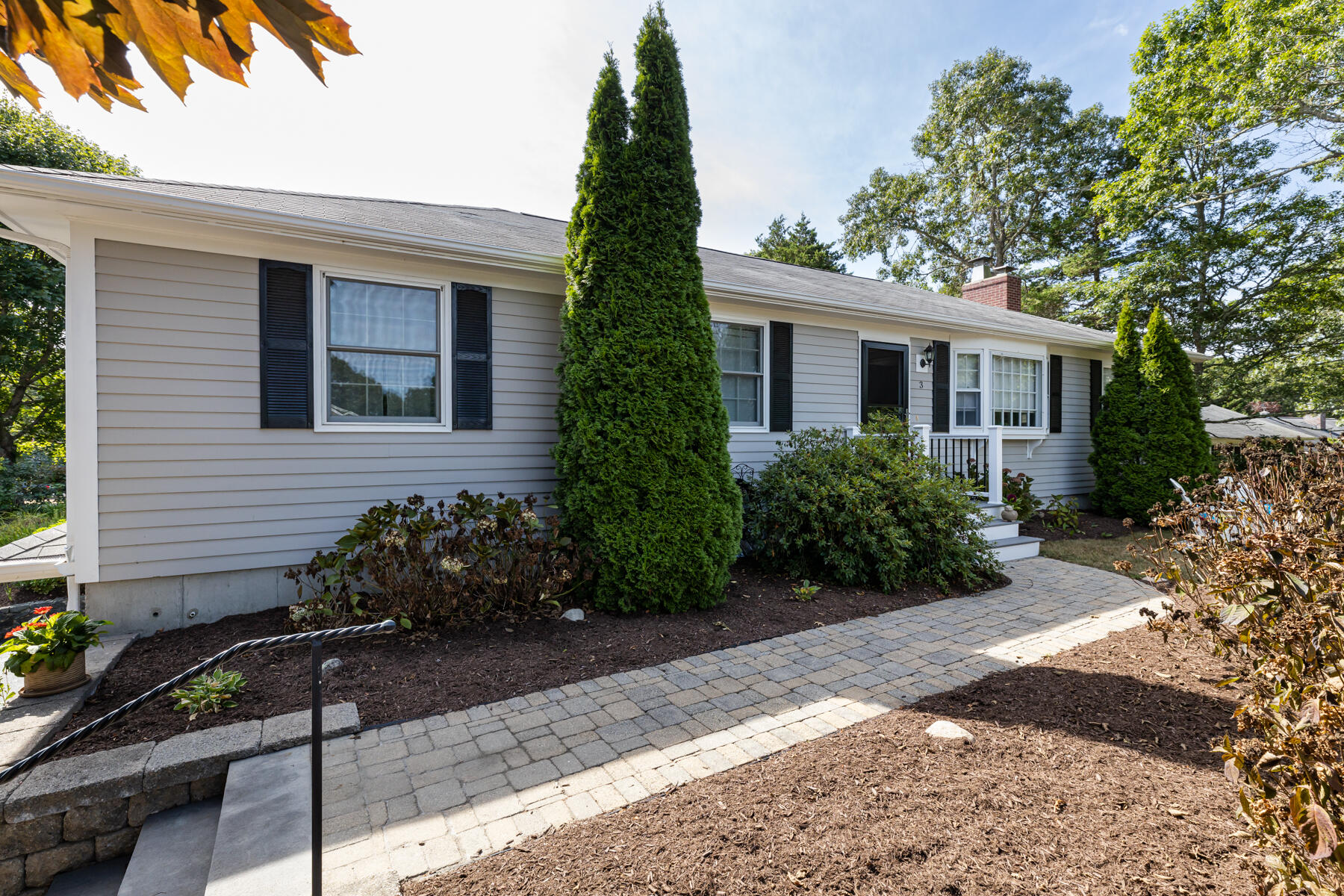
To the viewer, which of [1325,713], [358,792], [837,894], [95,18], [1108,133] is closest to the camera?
[95,18]

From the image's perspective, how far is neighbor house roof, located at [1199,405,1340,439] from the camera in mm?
11844

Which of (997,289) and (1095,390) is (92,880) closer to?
(1095,390)

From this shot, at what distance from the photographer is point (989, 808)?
7.03ft

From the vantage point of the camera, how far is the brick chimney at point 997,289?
11906 mm

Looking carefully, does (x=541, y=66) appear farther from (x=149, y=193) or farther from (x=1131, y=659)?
(x=1131, y=659)

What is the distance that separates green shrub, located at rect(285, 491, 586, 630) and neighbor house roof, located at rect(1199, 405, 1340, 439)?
537 inches

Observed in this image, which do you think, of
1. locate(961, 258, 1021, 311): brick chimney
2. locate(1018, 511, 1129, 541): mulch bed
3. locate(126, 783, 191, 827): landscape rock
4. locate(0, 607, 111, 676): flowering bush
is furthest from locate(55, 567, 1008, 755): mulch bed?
locate(961, 258, 1021, 311): brick chimney

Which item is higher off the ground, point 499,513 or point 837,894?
point 499,513

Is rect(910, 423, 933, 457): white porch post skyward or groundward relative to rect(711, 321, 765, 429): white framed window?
groundward

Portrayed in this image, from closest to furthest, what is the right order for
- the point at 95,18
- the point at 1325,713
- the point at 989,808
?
1. the point at 95,18
2. the point at 1325,713
3. the point at 989,808

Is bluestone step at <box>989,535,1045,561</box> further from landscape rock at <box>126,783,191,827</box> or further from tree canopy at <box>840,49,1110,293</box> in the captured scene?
tree canopy at <box>840,49,1110,293</box>

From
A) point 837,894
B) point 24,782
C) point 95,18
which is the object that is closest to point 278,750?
point 24,782

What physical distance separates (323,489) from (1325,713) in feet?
18.2

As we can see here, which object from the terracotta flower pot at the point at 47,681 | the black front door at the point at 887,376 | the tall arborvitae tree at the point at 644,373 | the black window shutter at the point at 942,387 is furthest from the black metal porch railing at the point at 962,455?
the terracotta flower pot at the point at 47,681
